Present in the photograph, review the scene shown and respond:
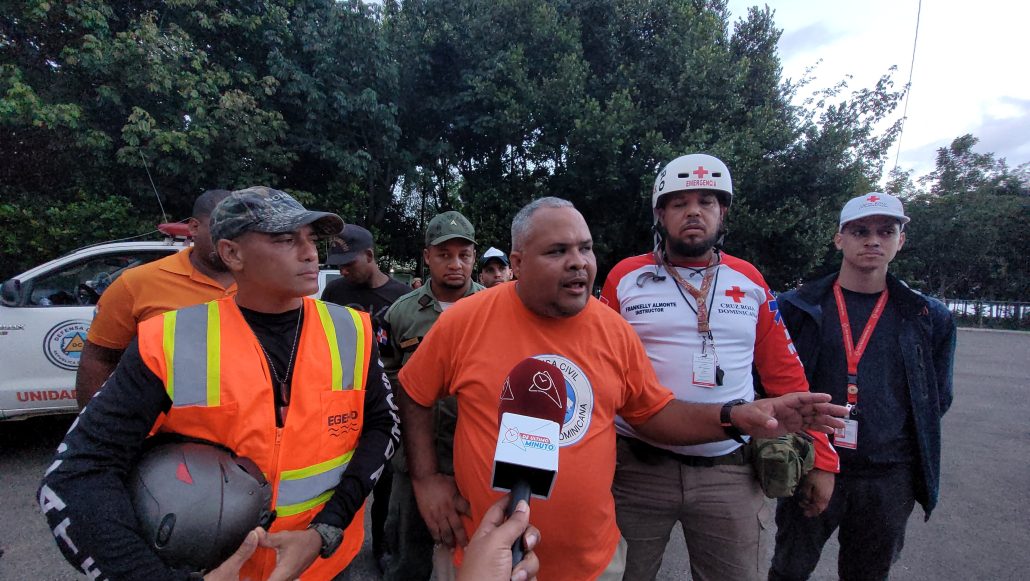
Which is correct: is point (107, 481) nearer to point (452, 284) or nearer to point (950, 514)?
point (452, 284)

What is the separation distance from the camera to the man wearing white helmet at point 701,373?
2.23 metres

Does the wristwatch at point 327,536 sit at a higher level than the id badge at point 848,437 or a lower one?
lower

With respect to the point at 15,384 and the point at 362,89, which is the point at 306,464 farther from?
the point at 362,89

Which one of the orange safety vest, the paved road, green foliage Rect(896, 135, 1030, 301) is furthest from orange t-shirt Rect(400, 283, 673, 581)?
green foliage Rect(896, 135, 1030, 301)

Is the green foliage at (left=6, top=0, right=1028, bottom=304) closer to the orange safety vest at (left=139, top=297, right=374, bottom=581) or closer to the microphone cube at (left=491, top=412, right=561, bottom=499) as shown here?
the orange safety vest at (left=139, top=297, right=374, bottom=581)

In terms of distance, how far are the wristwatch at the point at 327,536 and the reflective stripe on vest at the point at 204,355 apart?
→ 1.39 feet

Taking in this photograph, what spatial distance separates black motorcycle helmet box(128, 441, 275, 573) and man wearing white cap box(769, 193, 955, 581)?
263cm

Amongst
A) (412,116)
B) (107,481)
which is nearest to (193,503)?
(107,481)

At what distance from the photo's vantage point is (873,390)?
8.59 ft

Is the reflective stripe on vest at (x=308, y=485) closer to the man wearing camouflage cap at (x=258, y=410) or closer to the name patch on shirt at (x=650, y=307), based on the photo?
the man wearing camouflage cap at (x=258, y=410)

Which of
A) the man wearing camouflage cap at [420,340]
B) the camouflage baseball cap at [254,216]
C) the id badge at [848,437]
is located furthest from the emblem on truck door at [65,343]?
the id badge at [848,437]

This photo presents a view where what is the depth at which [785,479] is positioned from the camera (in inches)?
85.9

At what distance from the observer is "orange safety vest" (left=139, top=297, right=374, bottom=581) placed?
57.7 inches

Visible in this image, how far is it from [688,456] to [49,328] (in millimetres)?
6033
